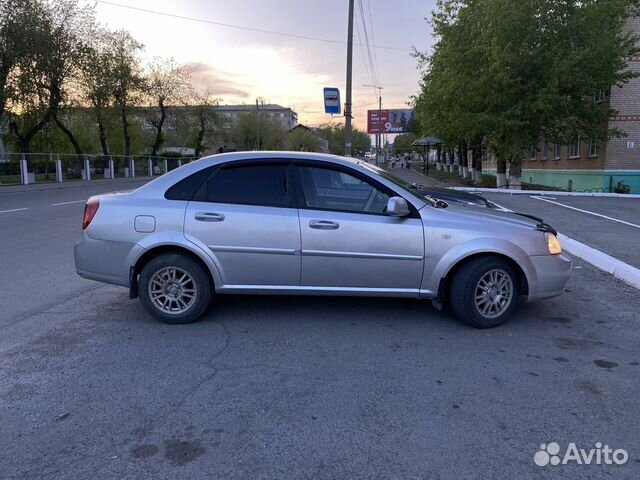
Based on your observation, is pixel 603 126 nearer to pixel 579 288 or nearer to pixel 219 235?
pixel 579 288

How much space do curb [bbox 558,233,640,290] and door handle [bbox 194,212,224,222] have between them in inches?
202

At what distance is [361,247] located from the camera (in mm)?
4676

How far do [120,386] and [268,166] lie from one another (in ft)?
7.94

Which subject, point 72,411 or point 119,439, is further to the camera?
point 72,411

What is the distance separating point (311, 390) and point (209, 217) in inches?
79.9

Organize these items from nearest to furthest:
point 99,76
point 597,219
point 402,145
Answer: point 597,219 → point 99,76 → point 402,145

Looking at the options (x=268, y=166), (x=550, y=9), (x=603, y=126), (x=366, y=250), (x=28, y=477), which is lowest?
(x=28, y=477)

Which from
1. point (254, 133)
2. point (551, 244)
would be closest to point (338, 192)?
point (551, 244)

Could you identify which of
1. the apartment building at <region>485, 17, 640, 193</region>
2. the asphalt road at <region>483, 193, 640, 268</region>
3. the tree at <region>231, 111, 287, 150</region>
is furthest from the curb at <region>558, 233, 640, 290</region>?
the tree at <region>231, 111, 287, 150</region>

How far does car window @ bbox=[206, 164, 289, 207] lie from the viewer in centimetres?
485

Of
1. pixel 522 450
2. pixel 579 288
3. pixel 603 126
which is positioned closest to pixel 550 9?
pixel 603 126

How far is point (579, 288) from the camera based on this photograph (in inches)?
246

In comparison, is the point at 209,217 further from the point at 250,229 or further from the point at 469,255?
the point at 469,255

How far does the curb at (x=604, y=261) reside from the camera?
6387 millimetres
